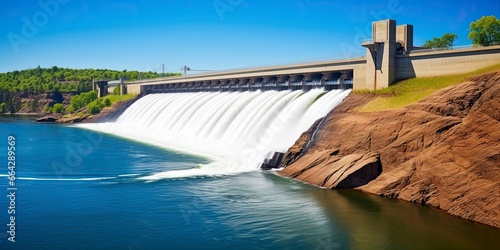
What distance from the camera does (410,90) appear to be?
112 feet

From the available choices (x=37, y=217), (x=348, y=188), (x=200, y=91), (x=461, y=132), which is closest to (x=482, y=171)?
(x=461, y=132)

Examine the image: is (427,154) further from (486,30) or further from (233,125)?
(486,30)

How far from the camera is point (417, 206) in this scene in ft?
76.9

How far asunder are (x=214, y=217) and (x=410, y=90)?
66.3ft

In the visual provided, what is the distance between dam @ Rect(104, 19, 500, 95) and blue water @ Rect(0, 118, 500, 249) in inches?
557

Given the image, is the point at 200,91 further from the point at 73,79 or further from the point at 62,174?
the point at 73,79

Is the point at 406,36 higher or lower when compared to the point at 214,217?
higher

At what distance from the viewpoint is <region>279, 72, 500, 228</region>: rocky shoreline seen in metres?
22.1

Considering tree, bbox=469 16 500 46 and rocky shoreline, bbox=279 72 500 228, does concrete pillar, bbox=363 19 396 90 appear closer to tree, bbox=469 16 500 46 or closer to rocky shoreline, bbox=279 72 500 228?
rocky shoreline, bbox=279 72 500 228

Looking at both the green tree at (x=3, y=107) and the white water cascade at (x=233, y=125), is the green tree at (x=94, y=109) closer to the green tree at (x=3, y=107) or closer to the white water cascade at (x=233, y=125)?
the white water cascade at (x=233, y=125)

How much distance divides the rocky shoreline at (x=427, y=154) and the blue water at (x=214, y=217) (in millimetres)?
1031

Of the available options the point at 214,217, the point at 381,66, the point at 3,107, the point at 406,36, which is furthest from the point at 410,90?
the point at 3,107

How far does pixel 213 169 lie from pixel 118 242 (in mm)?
14843

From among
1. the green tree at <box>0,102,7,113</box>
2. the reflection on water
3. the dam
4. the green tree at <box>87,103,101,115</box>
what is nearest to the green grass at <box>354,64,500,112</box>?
the dam
